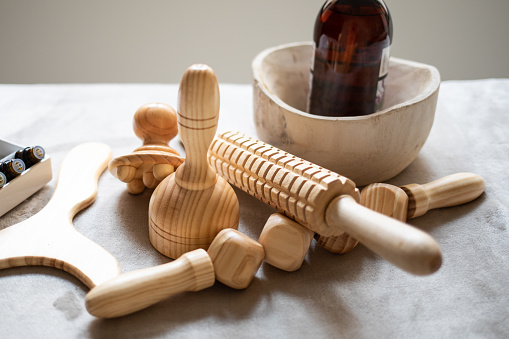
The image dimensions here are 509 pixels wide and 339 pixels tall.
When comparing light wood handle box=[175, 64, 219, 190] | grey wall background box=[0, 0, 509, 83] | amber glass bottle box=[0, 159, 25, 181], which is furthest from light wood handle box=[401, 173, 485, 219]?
grey wall background box=[0, 0, 509, 83]

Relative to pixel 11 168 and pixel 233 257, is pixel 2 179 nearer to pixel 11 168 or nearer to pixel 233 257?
pixel 11 168

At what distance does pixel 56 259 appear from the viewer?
517 millimetres

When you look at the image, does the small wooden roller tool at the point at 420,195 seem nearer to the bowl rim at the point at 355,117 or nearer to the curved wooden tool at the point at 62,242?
the bowl rim at the point at 355,117

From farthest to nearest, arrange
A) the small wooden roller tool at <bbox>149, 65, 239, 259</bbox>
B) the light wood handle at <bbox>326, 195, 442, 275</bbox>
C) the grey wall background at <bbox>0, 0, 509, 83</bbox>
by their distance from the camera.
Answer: the grey wall background at <bbox>0, 0, 509, 83</bbox>
the small wooden roller tool at <bbox>149, 65, 239, 259</bbox>
the light wood handle at <bbox>326, 195, 442, 275</bbox>

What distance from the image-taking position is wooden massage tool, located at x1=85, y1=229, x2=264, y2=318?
0.45m

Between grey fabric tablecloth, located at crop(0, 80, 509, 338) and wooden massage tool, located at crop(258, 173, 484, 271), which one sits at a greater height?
wooden massage tool, located at crop(258, 173, 484, 271)

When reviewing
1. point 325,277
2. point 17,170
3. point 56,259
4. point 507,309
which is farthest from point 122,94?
point 507,309

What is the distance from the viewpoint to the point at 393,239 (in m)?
0.40

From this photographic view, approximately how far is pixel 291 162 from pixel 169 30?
40.3 inches

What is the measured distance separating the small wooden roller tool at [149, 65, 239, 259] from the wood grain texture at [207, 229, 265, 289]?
0.11 ft

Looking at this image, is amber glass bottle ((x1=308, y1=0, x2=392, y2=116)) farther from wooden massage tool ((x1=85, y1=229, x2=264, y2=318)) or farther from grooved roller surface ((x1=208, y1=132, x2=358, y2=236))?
wooden massage tool ((x1=85, y1=229, x2=264, y2=318))

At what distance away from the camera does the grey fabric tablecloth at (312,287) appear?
0.46 metres

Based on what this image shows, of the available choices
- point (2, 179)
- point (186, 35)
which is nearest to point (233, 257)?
point (2, 179)

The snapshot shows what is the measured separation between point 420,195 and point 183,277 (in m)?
0.31
